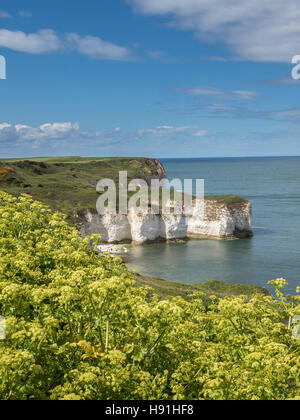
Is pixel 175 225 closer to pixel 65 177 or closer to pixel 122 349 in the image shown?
pixel 65 177

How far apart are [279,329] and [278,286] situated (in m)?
1.88

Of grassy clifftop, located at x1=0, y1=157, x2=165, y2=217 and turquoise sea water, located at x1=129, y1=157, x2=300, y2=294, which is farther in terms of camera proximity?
grassy clifftop, located at x1=0, y1=157, x2=165, y2=217

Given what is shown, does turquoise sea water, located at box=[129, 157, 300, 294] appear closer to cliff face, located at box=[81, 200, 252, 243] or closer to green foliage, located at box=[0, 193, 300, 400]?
cliff face, located at box=[81, 200, 252, 243]

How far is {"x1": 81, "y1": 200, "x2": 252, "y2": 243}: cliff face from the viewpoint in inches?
3091

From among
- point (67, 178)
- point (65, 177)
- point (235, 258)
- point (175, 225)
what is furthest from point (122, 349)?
point (65, 177)

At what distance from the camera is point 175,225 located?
82.2 m

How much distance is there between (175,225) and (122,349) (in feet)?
240

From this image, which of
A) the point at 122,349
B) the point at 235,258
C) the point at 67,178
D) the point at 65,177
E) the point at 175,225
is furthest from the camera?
the point at 65,177

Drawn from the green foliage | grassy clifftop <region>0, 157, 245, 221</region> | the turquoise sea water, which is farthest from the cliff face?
the green foliage

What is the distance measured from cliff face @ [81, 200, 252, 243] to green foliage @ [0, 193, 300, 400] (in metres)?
66.6

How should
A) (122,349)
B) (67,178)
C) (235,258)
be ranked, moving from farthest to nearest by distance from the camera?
(67,178), (235,258), (122,349)

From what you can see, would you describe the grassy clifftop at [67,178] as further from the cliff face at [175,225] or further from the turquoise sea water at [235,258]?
the turquoise sea water at [235,258]

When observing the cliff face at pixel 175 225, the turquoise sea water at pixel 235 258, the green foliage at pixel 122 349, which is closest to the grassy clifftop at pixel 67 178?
the cliff face at pixel 175 225
